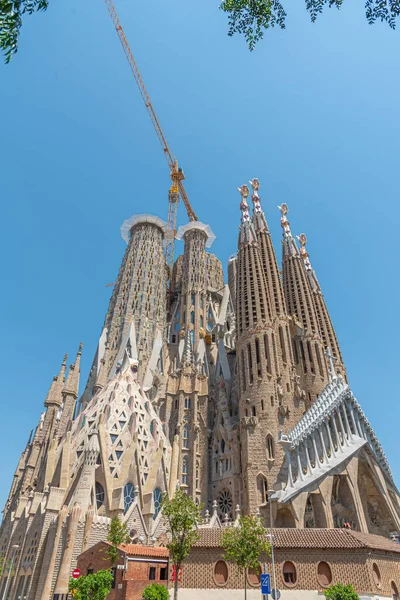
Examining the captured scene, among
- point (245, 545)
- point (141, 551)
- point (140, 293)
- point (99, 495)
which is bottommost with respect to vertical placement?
point (245, 545)

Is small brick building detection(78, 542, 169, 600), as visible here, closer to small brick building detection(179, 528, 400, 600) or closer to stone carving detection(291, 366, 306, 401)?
small brick building detection(179, 528, 400, 600)

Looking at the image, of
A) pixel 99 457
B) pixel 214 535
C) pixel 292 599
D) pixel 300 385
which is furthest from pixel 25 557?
pixel 300 385

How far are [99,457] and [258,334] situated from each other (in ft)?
60.4

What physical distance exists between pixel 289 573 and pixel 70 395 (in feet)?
90.5

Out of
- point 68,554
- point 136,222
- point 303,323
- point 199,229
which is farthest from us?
point 199,229

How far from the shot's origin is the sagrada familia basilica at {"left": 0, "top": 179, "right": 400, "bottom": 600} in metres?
27.6

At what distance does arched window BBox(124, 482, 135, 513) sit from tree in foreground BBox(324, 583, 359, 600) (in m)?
15.3

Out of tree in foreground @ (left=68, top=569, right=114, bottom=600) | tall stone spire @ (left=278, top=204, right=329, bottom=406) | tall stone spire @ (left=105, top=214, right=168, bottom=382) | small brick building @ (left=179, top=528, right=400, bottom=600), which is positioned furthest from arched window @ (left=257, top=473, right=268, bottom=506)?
tall stone spire @ (left=105, top=214, right=168, bottom=382)

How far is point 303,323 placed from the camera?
153ft

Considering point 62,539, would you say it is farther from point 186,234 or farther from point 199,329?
point 186,234

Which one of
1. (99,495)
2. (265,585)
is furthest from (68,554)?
(265,585)

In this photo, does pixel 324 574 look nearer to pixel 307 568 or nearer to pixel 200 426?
pixel 307 568

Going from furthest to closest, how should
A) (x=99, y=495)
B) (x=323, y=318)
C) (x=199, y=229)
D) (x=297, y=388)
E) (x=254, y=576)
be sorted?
(x=199, y=229) < (x=323, y=318) < (x=297, y=388) < (x=99, y=495) < (x=254, y=576)

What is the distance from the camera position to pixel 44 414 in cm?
4222
